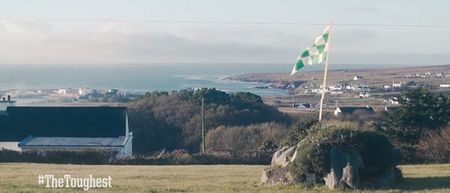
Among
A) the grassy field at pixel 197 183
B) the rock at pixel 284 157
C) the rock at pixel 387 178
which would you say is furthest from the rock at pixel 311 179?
the rock at pixel 387 178

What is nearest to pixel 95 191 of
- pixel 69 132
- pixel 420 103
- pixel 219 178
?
pixel 219 178

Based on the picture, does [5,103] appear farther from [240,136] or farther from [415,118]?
[415,118]

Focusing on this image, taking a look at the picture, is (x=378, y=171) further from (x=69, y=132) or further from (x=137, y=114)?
(x=137, y=114)

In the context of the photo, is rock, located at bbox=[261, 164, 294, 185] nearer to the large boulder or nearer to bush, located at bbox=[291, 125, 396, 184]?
the large boulder

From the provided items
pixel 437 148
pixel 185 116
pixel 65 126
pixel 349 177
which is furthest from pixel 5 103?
pixel 349 177

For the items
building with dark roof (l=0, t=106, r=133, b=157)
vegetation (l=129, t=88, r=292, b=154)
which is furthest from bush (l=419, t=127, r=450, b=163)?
vegetation (l=129, t=88, r=292, b=154)
